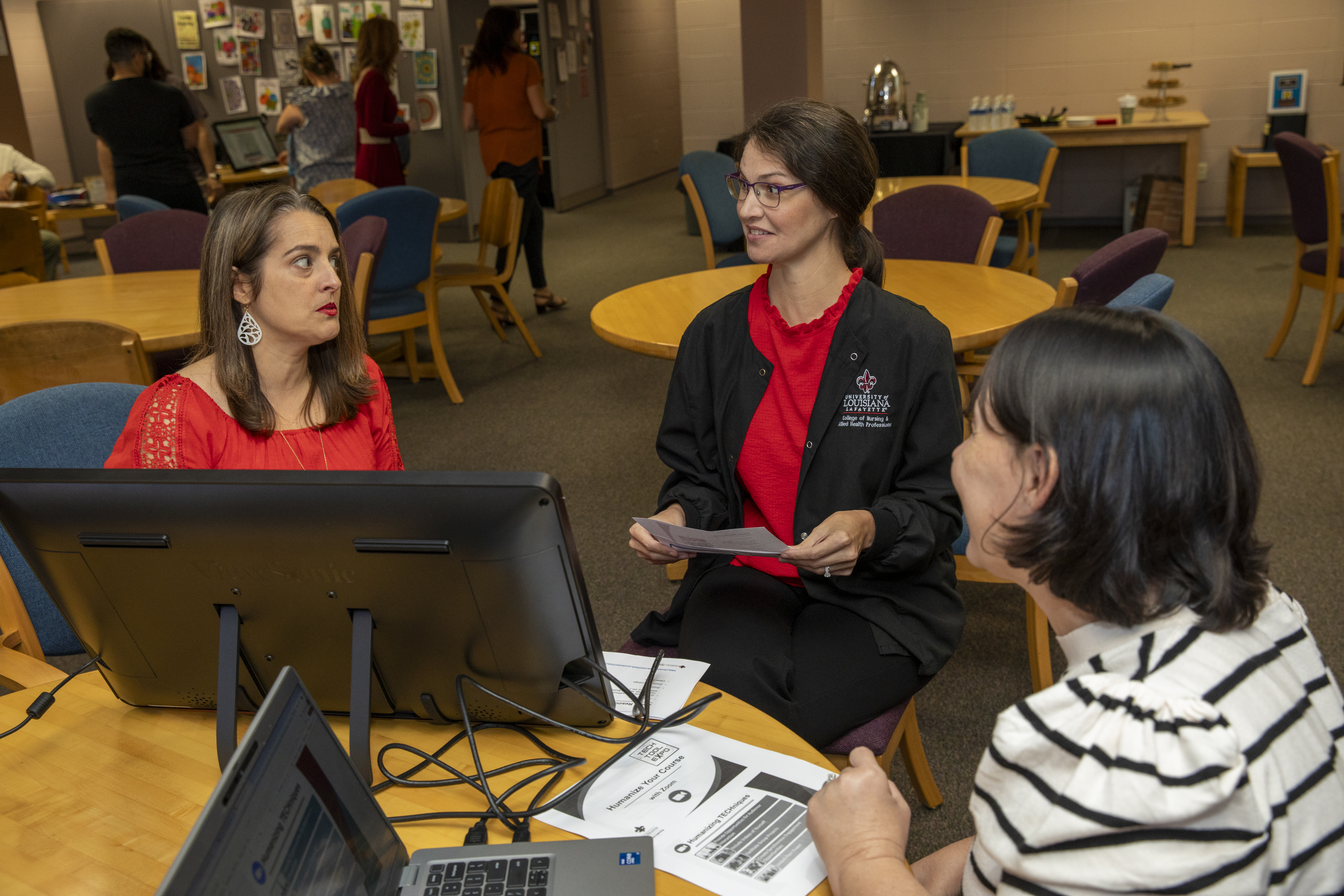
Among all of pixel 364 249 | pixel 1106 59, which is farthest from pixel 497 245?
pixel 1106 59

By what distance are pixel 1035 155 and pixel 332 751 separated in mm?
5135

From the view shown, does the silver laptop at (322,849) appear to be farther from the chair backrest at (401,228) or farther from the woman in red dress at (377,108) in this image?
the woman in red dress at (377,108)

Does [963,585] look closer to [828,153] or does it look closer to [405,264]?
[828,153]

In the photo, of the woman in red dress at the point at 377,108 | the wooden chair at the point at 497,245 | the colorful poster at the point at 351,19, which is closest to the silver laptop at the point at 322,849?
the wooden chair at the point at 497,245

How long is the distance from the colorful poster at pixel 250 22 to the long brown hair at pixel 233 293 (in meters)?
7.78

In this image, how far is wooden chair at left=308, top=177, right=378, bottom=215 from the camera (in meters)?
5.24

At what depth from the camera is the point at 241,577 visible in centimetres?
94

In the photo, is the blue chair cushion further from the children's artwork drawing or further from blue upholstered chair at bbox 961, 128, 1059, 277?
the children's artwork drawing

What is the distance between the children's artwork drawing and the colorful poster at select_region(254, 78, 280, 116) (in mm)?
248

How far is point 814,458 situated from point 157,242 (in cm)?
325

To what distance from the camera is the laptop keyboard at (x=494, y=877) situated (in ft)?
2.83

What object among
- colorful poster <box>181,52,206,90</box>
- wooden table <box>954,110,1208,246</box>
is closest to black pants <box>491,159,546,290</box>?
wooden table <box>954,110,1208,246</box>

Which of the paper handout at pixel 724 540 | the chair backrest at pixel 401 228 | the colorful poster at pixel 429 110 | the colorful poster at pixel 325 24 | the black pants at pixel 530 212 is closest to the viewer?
the paper handout at pixel 724 540

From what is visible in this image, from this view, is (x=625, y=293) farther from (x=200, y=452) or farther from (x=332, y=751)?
(x=332, y=751)
